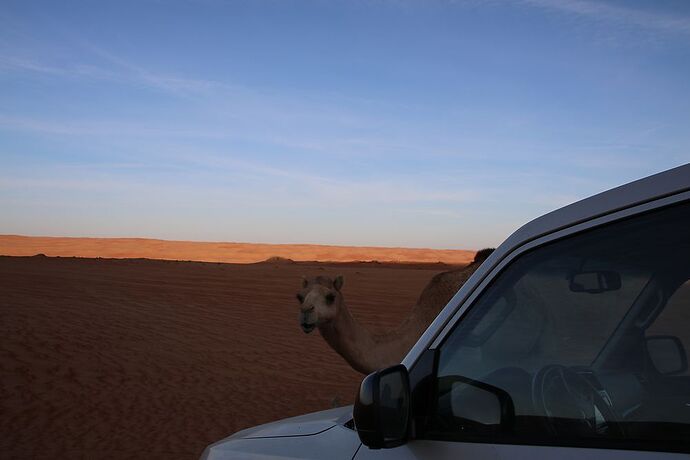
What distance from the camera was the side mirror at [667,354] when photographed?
1.68 m

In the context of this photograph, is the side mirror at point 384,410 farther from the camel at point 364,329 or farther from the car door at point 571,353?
the camel at point 364,329

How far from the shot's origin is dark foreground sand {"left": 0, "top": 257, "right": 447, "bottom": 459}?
855 cm

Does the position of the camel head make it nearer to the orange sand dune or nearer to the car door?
the car door

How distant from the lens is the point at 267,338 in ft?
55.6

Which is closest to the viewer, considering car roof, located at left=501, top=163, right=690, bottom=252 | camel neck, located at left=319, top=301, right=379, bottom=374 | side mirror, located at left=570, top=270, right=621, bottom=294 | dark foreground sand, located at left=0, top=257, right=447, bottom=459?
car roof, located at left=501, top=163, right=690, bottom=252

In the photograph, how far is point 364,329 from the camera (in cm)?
844

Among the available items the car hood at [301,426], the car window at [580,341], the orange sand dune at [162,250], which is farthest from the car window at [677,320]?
the orange sand dune at [162,250]

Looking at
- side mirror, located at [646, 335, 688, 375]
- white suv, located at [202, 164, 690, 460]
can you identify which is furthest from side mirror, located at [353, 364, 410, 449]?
side mirror, located at [646, 335, 688, 375]

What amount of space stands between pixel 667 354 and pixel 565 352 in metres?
0.24

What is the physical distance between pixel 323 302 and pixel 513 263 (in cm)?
659

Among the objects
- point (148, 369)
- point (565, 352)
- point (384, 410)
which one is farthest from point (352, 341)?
point (565, 352)

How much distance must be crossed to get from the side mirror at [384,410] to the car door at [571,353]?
55mm

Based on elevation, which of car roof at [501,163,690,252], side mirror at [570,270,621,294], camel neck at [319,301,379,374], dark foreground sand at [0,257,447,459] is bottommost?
dark foreground sand at [0,257,447,459]

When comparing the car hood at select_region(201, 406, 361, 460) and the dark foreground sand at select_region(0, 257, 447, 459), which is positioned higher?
the car hood at select_region(201, 406, 361, 460)
